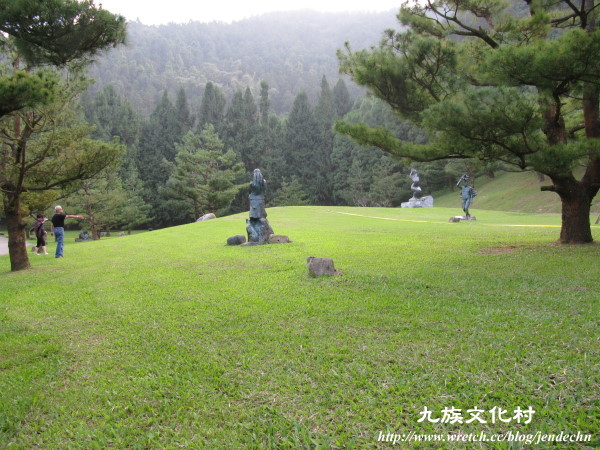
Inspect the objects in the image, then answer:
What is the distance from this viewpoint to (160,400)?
271 centimetres

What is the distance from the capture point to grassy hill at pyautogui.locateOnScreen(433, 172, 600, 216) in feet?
78.4

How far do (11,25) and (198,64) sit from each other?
319ft

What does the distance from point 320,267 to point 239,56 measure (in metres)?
106

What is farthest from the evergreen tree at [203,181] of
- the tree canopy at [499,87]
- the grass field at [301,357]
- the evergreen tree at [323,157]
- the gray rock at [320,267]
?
the gray rock at [320,267]

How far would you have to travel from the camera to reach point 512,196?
27.9 m

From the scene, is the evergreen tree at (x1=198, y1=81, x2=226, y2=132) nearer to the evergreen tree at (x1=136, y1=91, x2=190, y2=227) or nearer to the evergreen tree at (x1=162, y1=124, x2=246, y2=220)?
the evergreen tree at (x1=136, y1=91, x2=190, y2=227)

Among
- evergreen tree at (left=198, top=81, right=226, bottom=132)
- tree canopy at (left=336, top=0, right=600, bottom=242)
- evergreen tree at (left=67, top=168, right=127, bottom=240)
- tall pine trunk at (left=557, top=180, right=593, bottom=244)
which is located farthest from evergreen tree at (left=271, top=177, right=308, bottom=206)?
tall pine trunk at (left=557, top=180, right=593, bottom=244)

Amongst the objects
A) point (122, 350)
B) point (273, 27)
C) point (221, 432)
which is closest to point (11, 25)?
point (122, 350)

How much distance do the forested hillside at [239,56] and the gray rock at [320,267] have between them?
5011 centimetres

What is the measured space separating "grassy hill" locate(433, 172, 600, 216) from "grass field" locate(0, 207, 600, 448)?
59.6 ft

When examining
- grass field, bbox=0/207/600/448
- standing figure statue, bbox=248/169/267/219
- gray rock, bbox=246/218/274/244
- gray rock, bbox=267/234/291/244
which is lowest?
grass field, bbox=0/207/600/448

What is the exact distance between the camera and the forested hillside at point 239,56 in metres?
71.6

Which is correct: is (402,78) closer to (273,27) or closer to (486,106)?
(486,106)

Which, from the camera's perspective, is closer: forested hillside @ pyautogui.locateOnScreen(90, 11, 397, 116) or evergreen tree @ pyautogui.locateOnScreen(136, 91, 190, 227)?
evergreen tree @ pyautogui.locateOnScreen(136, 91, 190, 227)
